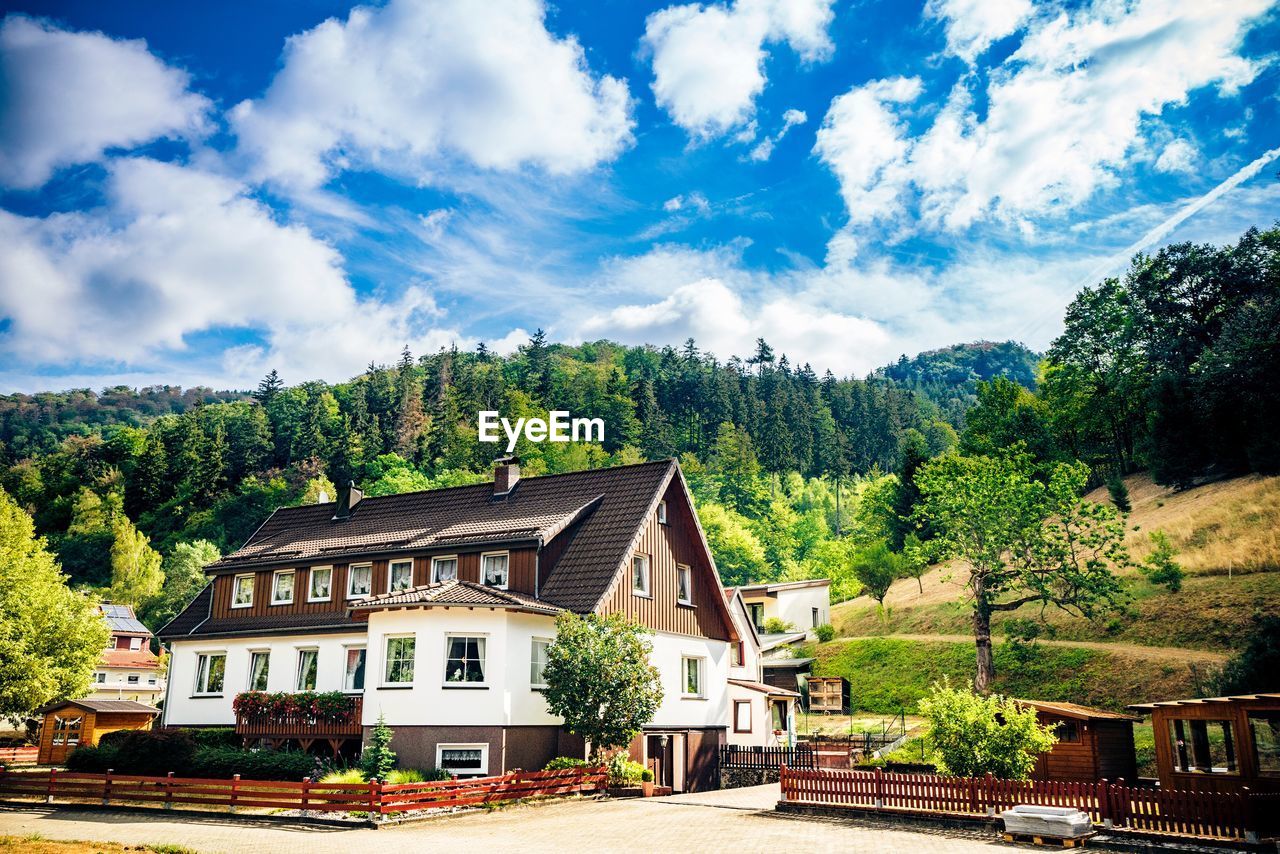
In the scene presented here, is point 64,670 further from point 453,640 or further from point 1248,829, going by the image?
point 1248,829

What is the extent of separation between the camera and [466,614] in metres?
26.8

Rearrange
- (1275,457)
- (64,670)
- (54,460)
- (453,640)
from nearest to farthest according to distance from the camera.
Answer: (453,640)
(64,670)
(1275,457)
(54,460)

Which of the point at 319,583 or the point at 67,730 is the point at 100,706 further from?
the point at 319,583

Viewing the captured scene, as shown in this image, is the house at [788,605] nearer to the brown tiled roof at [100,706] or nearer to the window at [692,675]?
the window at [692,675]

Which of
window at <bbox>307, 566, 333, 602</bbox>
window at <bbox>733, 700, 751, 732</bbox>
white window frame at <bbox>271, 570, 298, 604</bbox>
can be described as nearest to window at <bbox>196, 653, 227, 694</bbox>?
white window frame at <bbox>271, 570, 298, 604</bbox>

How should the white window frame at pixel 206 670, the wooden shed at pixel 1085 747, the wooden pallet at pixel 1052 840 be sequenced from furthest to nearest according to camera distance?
1. the white window frame at pixel 206 670
2. the wooden shed at pixel 1085 747
3. the wooden pallet at pixel 1052 840

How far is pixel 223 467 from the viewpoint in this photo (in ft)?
358

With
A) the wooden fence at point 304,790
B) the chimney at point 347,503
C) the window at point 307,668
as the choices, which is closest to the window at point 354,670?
the window at point 307,668

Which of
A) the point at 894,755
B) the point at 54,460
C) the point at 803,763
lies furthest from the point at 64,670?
the point at 54,460

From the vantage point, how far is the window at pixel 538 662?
90.4ft

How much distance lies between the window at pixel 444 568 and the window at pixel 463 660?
474cm

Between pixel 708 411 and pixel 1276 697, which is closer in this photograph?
pixel 1276 697

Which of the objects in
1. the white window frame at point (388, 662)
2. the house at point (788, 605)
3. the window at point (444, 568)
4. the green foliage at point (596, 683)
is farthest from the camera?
the house at point (788, 605)

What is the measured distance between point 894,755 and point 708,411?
3927 inches
